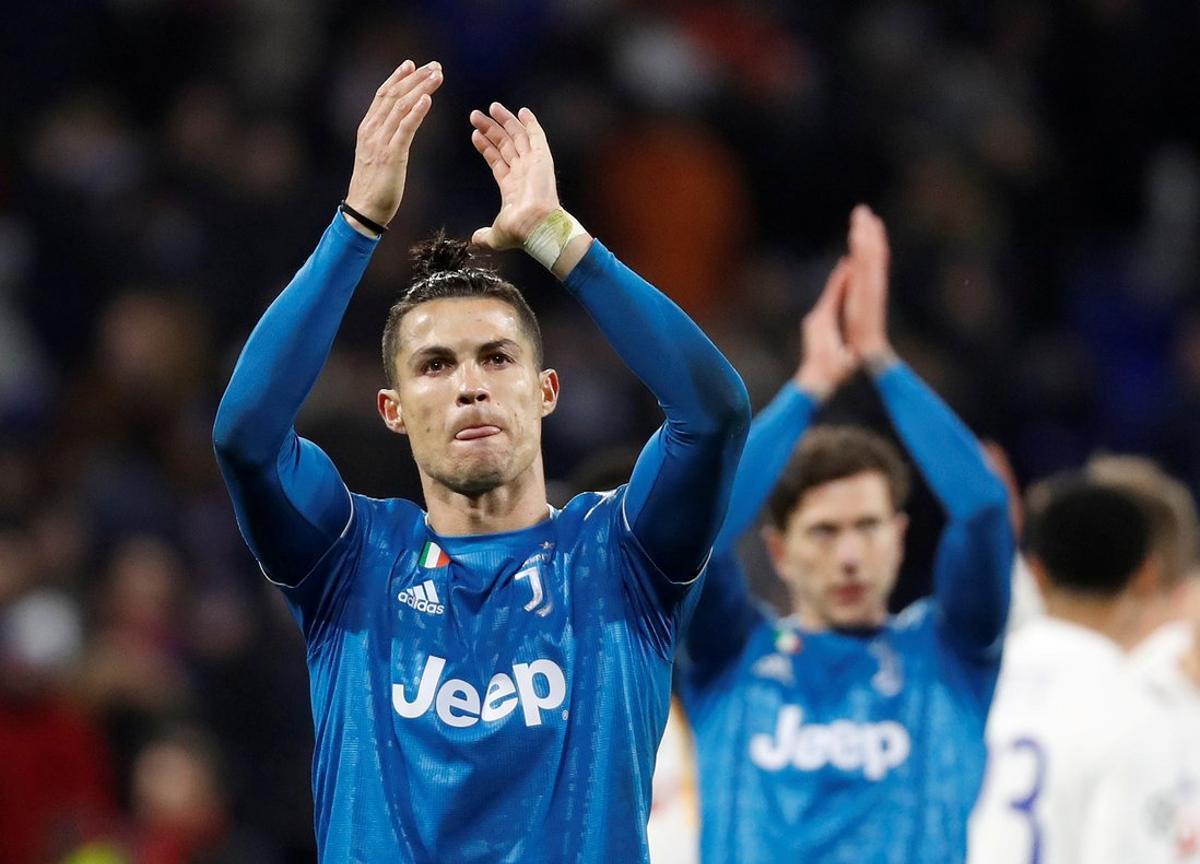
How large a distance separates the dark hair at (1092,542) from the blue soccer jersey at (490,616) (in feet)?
7.65

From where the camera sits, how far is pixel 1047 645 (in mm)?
5988

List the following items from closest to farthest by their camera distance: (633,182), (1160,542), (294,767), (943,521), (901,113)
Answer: (1160,542)
(294,767)
(943,521)
(633,182)
(901,113)

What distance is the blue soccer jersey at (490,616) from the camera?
153 inches

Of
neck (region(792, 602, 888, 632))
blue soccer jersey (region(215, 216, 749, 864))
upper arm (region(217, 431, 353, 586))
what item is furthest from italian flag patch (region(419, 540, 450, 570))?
neck (region(792, 602, 888, 632))

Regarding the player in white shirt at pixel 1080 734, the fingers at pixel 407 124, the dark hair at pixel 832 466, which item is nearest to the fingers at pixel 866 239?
the dark hair at pixel 832 466

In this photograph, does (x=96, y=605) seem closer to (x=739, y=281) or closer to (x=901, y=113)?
(x=739, y=281)

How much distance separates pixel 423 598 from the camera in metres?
4.08

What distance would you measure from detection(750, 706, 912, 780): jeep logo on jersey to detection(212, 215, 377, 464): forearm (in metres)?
2.27

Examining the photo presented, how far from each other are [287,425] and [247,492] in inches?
6.2

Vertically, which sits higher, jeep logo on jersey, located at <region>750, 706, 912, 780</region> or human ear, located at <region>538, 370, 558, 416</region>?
human ear, located at <region>538, 370, 558, 416</region>

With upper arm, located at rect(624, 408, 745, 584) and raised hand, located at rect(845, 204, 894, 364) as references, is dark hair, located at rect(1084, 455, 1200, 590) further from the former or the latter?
upper arm, located at rect(624, 408, 745, 584)

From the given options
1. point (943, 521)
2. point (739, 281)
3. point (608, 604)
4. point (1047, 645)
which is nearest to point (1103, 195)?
point (739, 281)

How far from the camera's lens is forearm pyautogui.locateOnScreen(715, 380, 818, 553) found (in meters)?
5.70

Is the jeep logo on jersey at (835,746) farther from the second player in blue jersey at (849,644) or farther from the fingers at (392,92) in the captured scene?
the fingers at (392,92)
